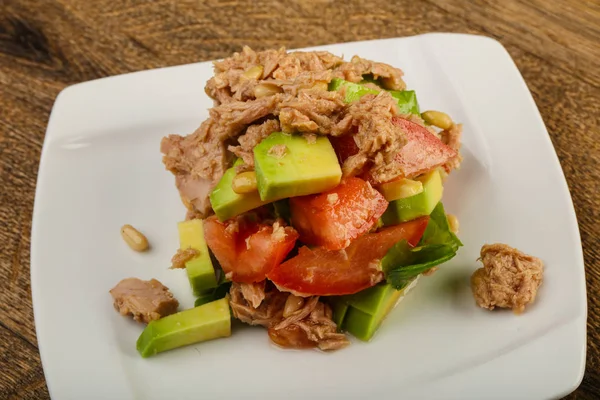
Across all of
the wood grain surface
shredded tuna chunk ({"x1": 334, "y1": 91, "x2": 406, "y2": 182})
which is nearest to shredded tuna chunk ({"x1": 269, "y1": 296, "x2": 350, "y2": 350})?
shredded tuna chunk ({"x1": 334, "y1": 91, "x2": 406, "y2": 182})

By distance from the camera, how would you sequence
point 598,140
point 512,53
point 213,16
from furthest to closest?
point 213,16, point 512,53, point 598,140

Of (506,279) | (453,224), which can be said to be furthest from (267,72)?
(506,279)

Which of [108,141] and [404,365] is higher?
[108,141]

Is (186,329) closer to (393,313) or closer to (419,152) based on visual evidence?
(393,313)

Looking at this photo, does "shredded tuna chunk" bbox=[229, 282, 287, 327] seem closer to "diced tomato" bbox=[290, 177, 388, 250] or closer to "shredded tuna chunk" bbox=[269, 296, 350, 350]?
"shredded tuna chunk" bbox=[269, 296, 350, 350]

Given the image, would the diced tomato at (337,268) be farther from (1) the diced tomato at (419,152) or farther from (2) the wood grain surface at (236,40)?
(2) the wood grain surface at (236,40)

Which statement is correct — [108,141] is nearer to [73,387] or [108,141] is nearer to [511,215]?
[73,387]

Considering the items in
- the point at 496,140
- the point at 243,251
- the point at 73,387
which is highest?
the point at 496,140

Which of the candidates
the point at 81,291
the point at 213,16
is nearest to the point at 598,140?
the point at 213,16
